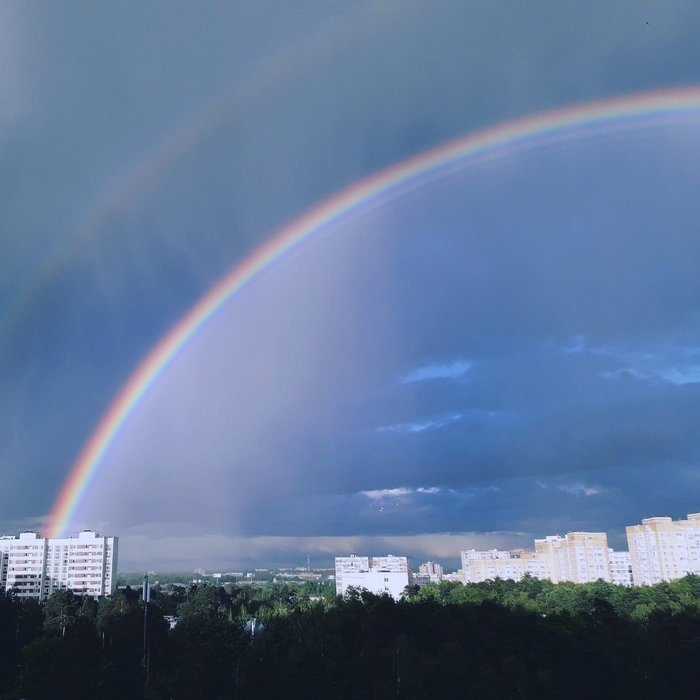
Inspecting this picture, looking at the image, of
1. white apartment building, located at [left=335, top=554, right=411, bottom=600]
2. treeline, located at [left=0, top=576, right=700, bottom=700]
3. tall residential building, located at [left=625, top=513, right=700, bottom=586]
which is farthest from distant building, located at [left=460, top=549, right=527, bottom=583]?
treeline, located at [left=0, top=576, right=700, bottom=700]

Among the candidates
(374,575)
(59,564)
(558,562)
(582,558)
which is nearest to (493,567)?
(558,562)

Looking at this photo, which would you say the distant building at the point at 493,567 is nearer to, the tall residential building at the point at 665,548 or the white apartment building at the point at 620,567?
the white apartment building at the point at 620,567

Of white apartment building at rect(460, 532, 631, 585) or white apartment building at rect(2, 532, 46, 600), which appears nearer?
white apartment building at rect(2, 532, 46, 600)

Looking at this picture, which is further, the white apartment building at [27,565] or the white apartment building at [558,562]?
the white apartment building at [558,562]

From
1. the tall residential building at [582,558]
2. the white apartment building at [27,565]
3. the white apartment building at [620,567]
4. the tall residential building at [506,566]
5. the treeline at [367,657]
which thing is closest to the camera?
the treeline at [367,657]

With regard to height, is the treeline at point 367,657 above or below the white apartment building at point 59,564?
below

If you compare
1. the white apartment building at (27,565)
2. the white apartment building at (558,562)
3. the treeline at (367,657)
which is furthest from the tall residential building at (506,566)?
the treeline at (367,657)

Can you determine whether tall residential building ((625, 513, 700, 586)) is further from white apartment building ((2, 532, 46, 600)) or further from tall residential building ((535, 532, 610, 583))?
white apartment building ((2, 532, 46, 600))
